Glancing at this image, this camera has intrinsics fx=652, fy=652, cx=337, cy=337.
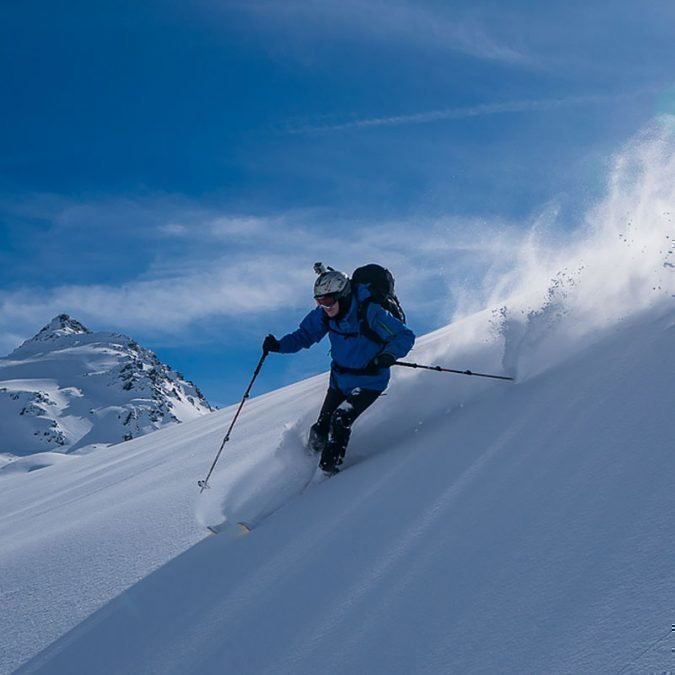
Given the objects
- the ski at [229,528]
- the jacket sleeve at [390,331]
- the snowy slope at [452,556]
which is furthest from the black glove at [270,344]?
the ski at [229,528]

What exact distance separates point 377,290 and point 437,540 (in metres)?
3.02

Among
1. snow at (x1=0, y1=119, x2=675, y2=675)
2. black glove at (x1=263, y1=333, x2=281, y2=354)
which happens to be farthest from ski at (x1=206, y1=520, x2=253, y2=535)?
black glove at (x1=263, y1=333, x2=281, y2=354)

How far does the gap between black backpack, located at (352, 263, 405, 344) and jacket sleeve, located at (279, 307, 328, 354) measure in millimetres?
587

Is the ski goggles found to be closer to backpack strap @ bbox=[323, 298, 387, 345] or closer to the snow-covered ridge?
backpack strap @ bbox=[323, 298, 387, 345]

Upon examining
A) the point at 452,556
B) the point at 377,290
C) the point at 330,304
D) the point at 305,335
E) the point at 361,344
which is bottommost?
the point at 452,556

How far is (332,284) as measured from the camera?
5.38 m

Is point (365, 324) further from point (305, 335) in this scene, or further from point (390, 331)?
point (305, 335)

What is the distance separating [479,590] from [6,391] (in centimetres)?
15840

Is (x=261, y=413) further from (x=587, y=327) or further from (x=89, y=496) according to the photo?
(x=587, y=327)

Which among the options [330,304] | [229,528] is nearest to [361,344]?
[330,304]

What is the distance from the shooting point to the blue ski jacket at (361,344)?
17.3 feet

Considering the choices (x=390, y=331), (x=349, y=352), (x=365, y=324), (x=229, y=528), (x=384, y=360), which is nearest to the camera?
(x=229, y=528)

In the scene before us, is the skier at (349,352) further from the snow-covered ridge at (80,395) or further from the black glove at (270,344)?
the snow-covered ridge at (80,395)

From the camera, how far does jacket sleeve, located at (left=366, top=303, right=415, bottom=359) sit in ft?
17.2
